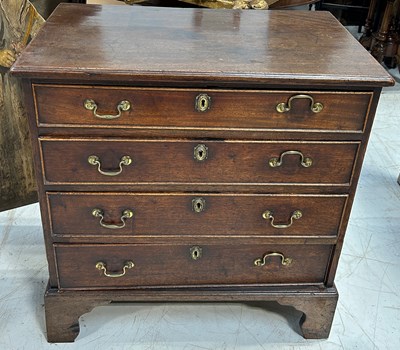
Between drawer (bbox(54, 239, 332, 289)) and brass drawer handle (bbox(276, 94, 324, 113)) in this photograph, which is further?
drawer (bbox(54, 239, 332, 289))

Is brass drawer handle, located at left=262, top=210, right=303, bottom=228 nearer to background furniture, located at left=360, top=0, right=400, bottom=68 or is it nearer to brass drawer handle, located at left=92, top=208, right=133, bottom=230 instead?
brass drawer handle, located at left=92, top=208, right=133, bottom=230

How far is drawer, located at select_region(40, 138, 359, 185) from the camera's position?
129 centimetres

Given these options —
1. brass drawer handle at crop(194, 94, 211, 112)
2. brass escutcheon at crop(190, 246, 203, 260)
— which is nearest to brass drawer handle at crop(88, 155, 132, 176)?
brass drawer handle at crop(194, 94, 211, 112)

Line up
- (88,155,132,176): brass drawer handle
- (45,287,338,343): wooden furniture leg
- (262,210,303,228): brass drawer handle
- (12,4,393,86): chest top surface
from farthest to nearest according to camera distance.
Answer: (45,287,338,343): wooden furniture leg → (262,210,303,228): brass drawer handle → (88,155,132,176): brass drawer handle → (12,4,393,86): chest top surface

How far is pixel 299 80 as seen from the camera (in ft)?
3.98

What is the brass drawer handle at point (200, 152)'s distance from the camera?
4.26ft

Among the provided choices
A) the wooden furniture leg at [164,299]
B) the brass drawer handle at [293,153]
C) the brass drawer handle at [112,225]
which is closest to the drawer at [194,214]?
the brass drawer handle at [112,225]

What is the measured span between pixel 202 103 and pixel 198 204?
0.29m

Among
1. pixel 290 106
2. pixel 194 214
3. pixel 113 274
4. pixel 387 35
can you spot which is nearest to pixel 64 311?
pixel 113 274

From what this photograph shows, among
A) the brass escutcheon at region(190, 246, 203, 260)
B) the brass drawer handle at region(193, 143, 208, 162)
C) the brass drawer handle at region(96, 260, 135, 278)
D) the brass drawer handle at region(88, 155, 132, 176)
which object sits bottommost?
the brass drawer handle at region(96, 260, 135, 278)

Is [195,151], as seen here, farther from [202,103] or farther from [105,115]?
[105,115]

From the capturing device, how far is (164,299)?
1.55m

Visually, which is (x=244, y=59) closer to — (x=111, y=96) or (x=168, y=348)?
(x=111, y=96)

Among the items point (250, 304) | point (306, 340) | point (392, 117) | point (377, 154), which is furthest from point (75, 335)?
point (392, 117)
